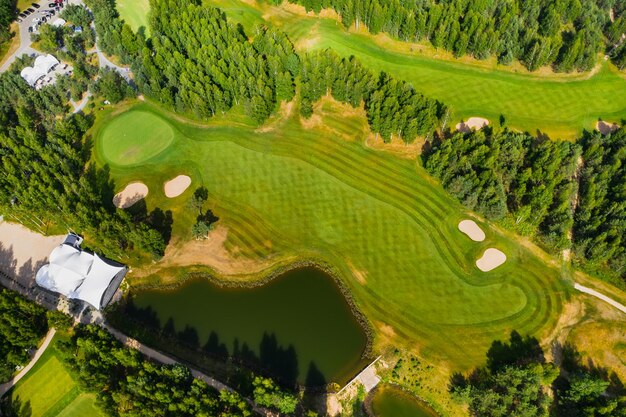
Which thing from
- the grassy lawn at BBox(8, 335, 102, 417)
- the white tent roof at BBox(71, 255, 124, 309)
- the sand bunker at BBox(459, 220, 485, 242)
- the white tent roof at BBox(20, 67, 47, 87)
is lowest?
the grassy lawn at BBox(8, 335, 102, 417)

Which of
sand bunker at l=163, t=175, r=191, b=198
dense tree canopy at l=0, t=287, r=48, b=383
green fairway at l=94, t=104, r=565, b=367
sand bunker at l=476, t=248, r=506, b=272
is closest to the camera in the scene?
dense tree canopy at l=0, t=287, r=48, b=383

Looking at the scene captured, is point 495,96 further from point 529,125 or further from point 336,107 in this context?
point 336,107

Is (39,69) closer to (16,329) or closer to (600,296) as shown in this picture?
(16,329)

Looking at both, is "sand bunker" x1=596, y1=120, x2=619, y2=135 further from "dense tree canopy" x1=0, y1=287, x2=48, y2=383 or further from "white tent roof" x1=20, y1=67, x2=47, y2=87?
"white tent roof" x1=20, y1=67, x2=47, y2=87

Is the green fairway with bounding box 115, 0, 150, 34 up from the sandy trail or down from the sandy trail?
up

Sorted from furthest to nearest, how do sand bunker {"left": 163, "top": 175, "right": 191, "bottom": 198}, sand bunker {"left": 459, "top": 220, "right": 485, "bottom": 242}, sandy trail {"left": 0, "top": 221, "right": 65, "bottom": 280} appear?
1. sand bunker {"left": 163, "top": 175, "right": 191, "bottom": 198}
2. sand bunker {"left": 459, "top": 220, "right": 485, "bottom": 242}
3. sandy trail {"left": 0, "top": 221, "right": 65, "bottom": 280}

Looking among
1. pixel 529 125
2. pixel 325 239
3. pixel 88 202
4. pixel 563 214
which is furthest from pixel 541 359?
pixel 88 202

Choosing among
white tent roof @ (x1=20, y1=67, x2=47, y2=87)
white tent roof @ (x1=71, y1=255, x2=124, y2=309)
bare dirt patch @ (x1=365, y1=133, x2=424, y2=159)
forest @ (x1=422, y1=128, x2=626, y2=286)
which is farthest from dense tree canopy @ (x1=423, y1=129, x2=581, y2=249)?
white tent roof @ (x1=20, y1=67, x2=47, y2=87)

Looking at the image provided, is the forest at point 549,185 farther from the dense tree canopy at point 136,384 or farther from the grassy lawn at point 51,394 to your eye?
the grassy lawn at point 51,394
